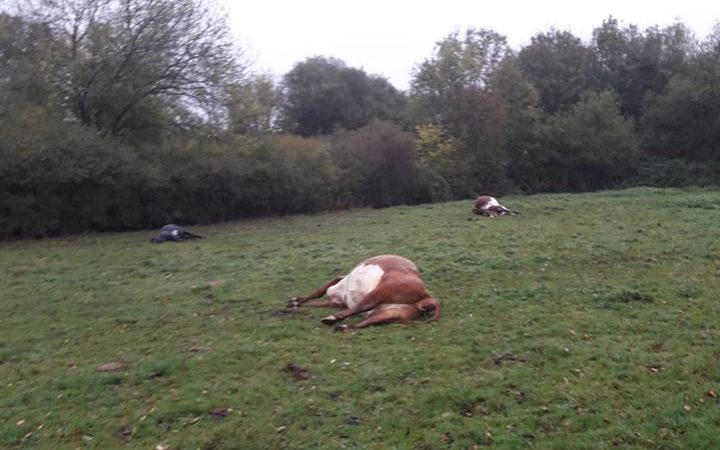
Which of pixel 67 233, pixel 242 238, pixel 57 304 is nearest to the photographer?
pixel 57 304

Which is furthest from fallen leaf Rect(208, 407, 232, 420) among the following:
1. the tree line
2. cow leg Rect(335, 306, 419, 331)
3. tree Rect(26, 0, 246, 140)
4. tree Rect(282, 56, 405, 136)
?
tree Rect(282, 56, 405, 136)

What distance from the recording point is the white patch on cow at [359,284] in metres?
8.04

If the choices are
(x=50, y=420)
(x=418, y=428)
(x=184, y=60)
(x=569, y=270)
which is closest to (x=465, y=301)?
(x=569, y=270)

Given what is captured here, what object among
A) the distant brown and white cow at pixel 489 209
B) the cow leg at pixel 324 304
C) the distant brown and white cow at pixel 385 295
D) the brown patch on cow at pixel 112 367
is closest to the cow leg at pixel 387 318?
the distant brown and white cow at pixel 385 295

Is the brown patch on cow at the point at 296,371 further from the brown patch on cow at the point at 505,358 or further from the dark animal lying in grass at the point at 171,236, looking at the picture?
the dark animal lying in grass at the point at 171,236

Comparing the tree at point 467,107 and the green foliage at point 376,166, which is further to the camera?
the tree at point 467,107

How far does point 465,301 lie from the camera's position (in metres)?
8.82

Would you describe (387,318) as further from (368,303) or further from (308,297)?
(308,297)

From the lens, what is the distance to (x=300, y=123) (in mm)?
43656

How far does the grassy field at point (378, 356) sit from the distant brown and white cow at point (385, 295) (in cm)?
23

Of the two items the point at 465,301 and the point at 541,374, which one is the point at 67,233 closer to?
the point at 465,301

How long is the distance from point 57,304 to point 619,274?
26.6 feet

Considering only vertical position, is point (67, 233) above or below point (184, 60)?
below

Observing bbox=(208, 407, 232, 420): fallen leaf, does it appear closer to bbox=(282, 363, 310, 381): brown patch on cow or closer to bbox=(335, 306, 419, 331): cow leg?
bbox=(282, 363, 310, 381): brown patch on cow
